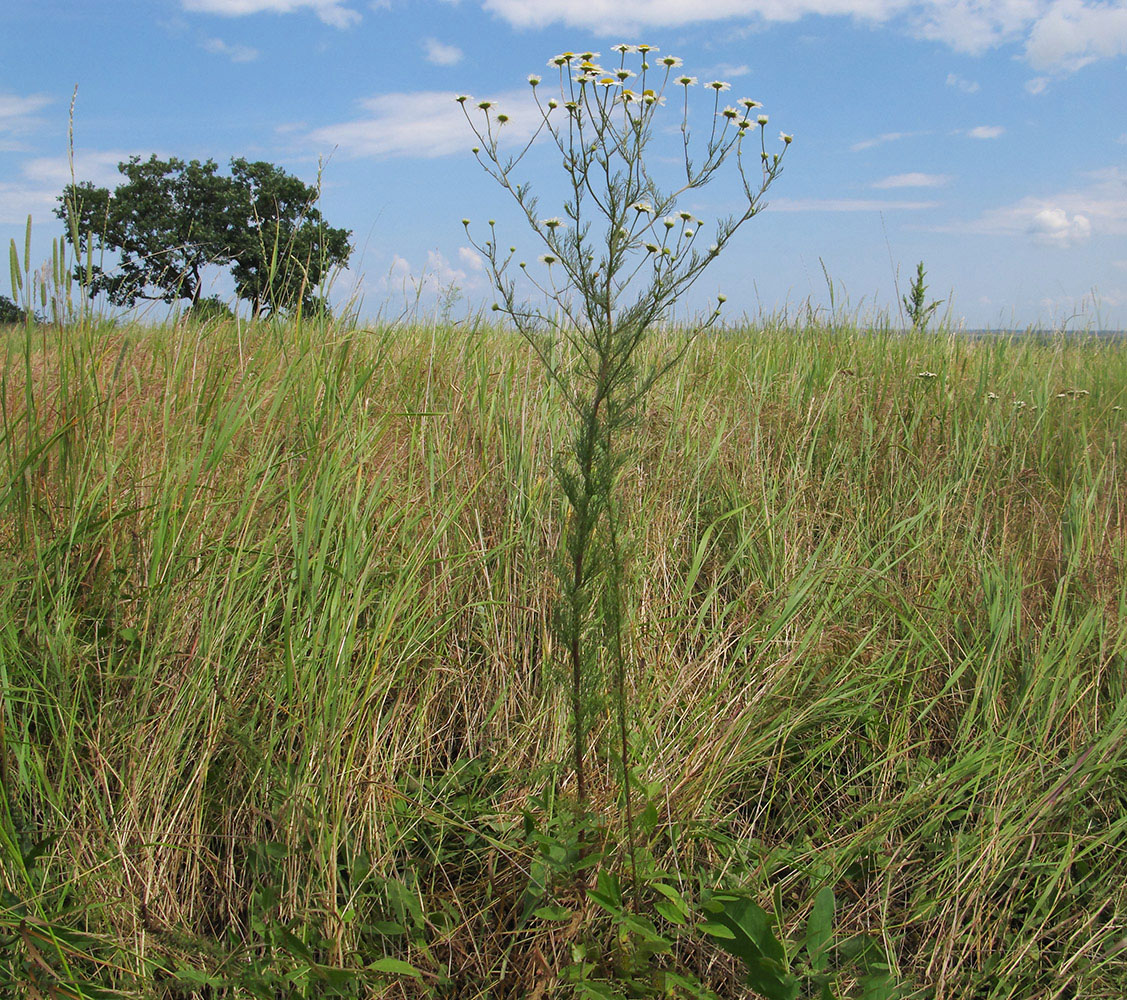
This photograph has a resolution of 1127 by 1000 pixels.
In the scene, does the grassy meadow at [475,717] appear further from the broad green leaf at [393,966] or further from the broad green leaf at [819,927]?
the broad green leaf at [819,927]

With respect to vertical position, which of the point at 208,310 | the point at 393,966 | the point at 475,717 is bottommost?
the point at 393,966

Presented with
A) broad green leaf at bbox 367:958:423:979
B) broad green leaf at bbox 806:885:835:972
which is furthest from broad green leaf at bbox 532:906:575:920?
broad green leaf at bbox 806:885:835:972

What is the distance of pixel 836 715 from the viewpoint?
1960 millimetres

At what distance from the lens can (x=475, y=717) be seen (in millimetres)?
1870

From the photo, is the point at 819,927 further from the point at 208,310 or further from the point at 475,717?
the point at 208,310

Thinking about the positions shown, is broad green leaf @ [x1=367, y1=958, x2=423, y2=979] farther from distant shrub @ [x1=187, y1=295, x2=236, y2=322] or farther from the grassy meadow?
distant shrub @ [x1=187, y1=295, x2=236, y2=322]

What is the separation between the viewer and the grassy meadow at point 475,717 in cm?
146

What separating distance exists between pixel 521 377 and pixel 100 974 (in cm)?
224

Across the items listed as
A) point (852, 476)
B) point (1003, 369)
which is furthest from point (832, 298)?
point (852, 476)

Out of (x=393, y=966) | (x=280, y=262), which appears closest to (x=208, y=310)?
(x=280, y=262)

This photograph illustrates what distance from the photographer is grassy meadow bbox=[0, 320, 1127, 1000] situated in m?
1.46

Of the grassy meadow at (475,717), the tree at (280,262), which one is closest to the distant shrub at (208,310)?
the tree at (280,262)

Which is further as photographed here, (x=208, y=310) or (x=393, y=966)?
(x=208, y=310)

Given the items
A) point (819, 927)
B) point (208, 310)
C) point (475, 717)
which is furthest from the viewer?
point (208, 310)
